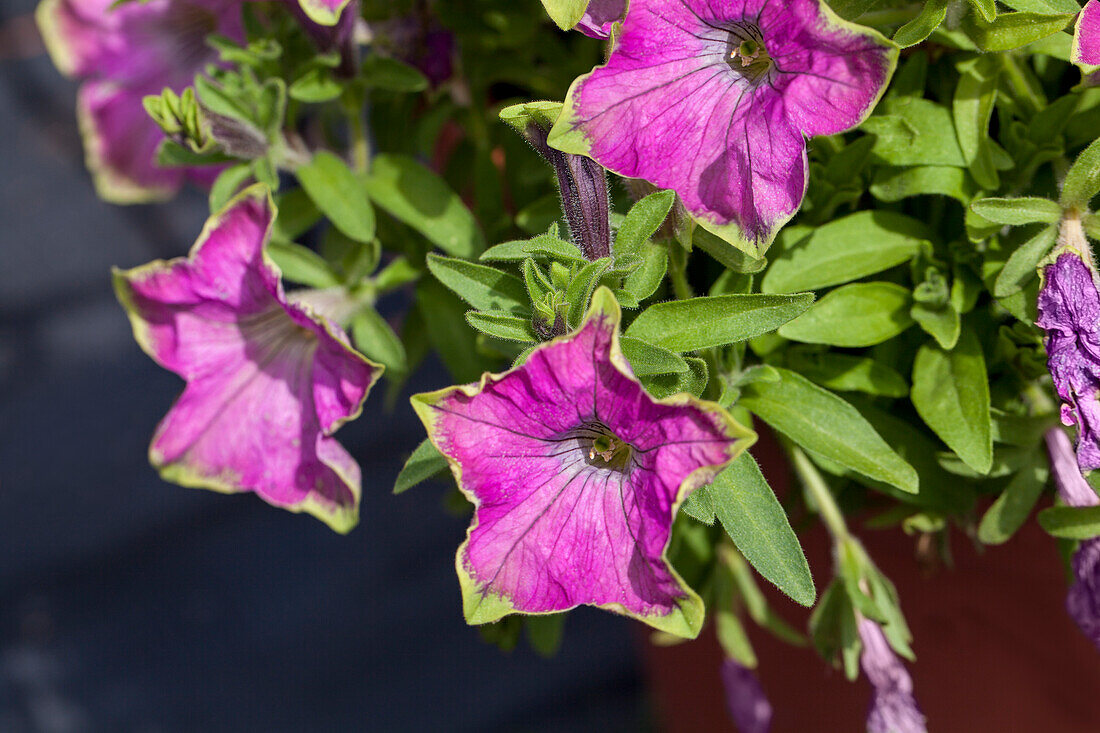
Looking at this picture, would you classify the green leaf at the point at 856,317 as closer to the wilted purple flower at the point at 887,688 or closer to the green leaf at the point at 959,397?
the green leaf at the point at 959,397

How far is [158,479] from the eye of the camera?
5.71 ft

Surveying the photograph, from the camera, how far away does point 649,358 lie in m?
0.53

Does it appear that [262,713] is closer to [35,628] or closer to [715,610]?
[35,628]

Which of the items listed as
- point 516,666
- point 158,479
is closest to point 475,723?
point 516,666

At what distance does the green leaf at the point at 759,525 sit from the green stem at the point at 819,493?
0.49 ft

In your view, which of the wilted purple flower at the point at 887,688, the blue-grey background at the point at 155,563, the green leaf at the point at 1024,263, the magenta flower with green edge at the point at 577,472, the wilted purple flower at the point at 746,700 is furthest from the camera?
the blue-grey background at the point at 155,563

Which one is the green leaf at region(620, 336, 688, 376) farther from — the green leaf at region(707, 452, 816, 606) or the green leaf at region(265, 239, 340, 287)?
the green leaf at region(265, 239, 340, 287)

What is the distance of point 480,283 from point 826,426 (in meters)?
0.23

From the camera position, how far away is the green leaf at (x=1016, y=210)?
0.57 m

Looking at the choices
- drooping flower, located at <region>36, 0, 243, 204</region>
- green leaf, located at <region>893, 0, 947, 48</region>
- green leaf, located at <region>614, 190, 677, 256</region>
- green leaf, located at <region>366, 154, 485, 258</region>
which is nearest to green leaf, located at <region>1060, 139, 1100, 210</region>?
green leaf, located at <region>893, 0, 947, 48</region>

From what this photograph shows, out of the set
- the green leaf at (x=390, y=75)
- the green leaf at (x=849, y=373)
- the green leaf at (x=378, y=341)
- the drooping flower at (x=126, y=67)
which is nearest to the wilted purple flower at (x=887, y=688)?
the green leaf at (x=849, y=373)

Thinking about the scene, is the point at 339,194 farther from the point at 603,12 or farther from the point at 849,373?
the point at 849,373

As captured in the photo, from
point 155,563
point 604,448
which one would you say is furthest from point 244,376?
point 155,563

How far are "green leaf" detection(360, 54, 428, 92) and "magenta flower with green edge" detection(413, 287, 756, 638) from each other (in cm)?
34
